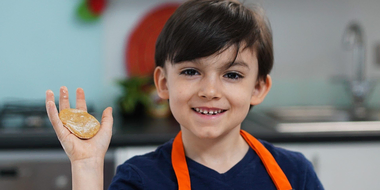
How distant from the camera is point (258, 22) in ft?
3.18

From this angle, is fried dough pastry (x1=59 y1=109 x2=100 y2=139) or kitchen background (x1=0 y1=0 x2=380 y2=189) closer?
fried dough pastry (x1=59 y1=109 x2=100 y2=139)

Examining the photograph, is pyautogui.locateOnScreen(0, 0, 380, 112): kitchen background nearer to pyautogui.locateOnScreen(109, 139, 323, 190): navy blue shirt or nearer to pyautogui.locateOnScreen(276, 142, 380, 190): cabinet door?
pyautogui.locateOnScreen(276, 142, 380, 190): cabinet door

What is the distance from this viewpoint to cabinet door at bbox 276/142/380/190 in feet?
5.49

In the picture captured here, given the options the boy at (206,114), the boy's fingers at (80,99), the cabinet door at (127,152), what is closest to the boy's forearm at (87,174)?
the boy at (206,114)

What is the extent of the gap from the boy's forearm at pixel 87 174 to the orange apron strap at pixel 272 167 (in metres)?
→ 0.38

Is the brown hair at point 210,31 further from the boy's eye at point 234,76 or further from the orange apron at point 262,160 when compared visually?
the orange apron at point 262,160

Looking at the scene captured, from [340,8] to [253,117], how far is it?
2.62 feet

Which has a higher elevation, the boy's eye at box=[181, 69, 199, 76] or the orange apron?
the boy's eye at box=[181, 69, 199, 76]

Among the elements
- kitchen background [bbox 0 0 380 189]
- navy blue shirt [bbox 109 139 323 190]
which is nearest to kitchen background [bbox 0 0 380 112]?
kitchen background [bbox 0 0 380 189]

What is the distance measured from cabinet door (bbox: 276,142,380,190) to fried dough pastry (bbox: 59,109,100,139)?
0.99 m

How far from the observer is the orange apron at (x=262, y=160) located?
3.01ft

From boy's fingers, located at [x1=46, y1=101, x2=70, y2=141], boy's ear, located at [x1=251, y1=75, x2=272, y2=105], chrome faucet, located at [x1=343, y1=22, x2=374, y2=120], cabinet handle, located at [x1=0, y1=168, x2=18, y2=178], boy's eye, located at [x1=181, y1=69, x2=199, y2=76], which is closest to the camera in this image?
boy's fingers, located at [x1=46, y1=101, x2=70, y2=141]

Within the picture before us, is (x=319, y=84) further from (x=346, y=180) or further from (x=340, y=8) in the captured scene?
(x=346, y=180)

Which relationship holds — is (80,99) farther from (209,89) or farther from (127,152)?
(127,152)
